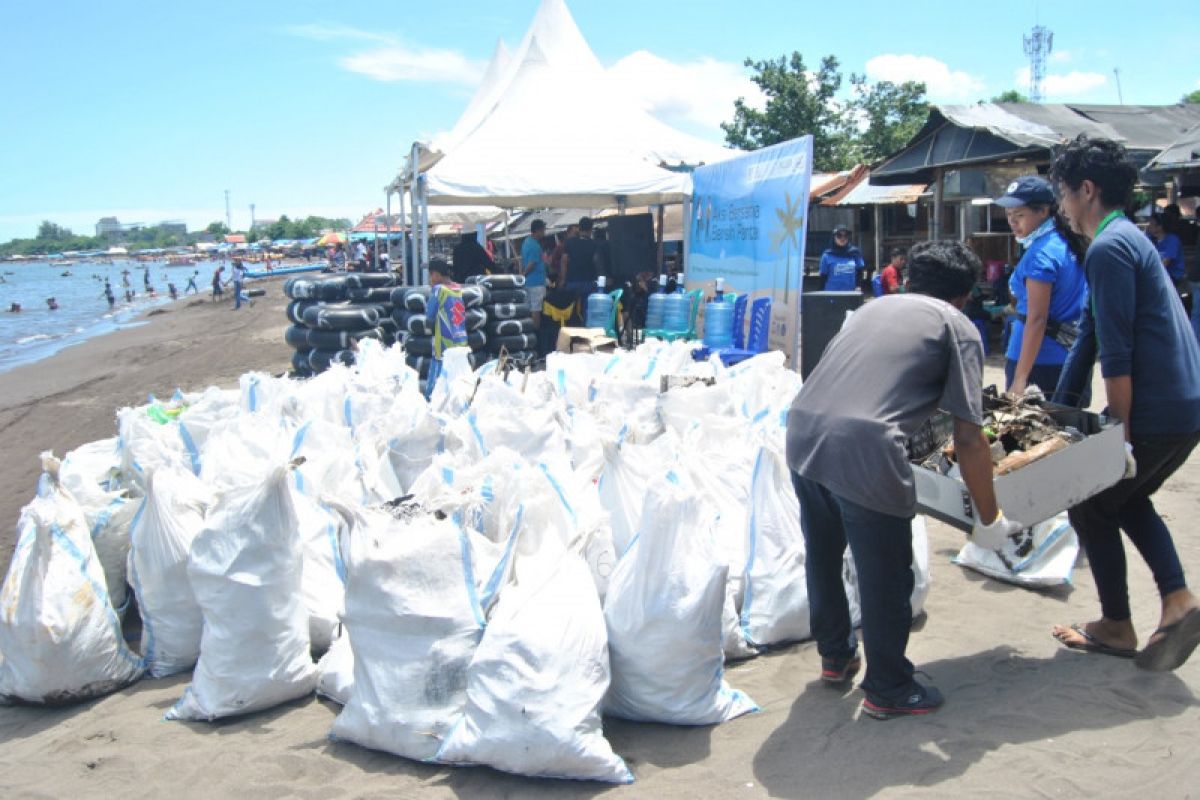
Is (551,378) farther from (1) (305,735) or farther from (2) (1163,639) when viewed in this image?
(2) (1163,639)

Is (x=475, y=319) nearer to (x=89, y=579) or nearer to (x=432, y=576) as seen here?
(x=89, y=579)

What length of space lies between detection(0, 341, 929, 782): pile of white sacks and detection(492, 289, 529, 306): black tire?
4.77 metres

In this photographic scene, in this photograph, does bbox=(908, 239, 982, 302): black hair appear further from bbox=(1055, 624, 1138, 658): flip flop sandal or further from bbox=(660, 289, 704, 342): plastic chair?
bbox=(660, 289, 704, 342): plastic chair

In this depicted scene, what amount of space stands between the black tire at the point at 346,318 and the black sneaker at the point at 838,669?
21.8ft

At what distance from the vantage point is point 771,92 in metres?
26.2

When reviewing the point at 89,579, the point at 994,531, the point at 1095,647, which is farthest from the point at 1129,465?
the point at 89,579

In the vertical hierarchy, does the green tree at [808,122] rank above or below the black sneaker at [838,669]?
above

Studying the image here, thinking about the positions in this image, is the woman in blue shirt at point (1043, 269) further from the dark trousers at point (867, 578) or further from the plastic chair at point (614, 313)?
the plastic chair at point (614, 313)

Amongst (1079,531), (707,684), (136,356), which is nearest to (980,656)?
(1079,531)

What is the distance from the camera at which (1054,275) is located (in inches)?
149

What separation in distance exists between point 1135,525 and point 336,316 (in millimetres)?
7177

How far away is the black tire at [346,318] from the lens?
8570mm

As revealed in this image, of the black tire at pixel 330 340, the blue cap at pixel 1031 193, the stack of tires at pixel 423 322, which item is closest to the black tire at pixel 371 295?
the stack of tires at pixel 423 322

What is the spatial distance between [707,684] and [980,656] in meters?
1.08
